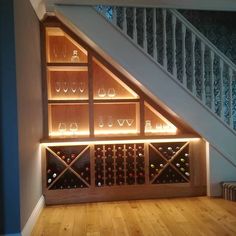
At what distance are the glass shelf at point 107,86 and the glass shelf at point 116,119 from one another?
5.4 inches

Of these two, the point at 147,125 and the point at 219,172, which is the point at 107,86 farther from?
the point at 219,172

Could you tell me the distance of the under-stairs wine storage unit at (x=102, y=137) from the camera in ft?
11.7

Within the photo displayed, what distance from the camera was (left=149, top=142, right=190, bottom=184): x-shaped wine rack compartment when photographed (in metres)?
3.71

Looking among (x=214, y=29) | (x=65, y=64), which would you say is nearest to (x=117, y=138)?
(x=65, y=64)

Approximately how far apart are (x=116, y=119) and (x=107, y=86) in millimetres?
462

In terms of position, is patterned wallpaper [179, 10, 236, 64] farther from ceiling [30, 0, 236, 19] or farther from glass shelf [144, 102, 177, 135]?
glass shelf [144, 102, 177, 135]

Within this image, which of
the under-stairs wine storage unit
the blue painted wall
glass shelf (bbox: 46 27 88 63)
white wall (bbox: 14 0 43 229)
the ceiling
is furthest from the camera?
glass shelf (bbox: 46 27 88 63)

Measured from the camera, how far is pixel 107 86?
3883 millimetres

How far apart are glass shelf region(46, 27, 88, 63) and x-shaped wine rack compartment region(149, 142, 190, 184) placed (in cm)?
150

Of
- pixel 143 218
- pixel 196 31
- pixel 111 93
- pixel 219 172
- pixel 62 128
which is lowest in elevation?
pixel 143 218

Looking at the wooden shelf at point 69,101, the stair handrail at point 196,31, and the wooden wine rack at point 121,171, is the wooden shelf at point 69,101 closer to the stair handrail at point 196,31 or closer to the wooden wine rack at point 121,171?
the wooden wine rack at point 121,171

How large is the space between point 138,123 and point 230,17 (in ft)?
7.51

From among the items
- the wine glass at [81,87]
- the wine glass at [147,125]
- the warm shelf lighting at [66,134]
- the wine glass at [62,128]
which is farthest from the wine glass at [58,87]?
the wine glass at [147,125]

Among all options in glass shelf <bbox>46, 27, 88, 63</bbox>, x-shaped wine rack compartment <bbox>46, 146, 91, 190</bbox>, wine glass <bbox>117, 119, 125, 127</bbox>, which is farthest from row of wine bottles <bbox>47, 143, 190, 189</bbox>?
glass shelf <bbox>46, 27, 88, 63</bbox>
